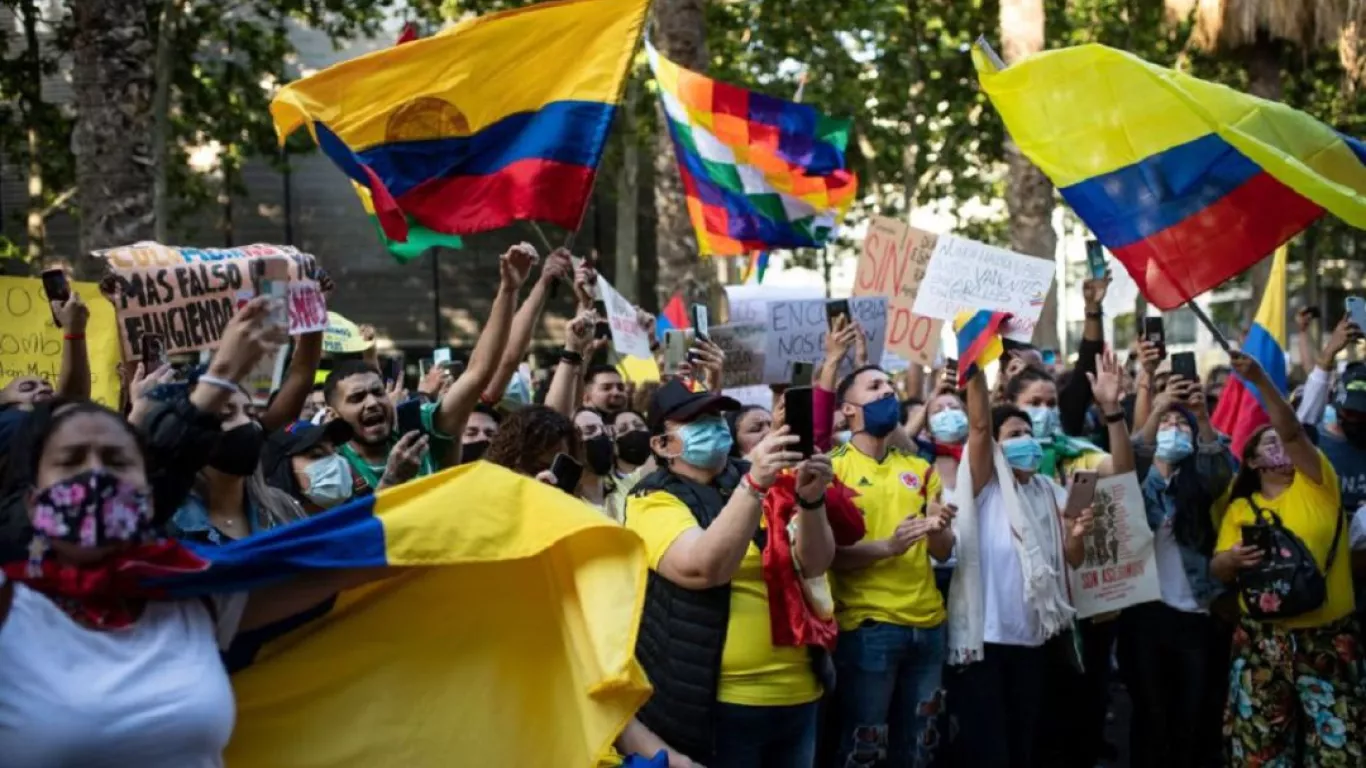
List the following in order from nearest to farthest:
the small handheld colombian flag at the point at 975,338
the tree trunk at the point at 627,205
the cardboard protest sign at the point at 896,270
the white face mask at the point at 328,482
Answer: the white face mask at the point at 328,482 → the small handheld colombian flag at the point at 975,338 → the cardboard protest sign at the point at 896,270 → the tree trunk at the point at 627,205

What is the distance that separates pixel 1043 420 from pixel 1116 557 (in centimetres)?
75

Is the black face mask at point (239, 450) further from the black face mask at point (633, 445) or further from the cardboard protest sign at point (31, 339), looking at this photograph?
the black face mask at point (633, 445)

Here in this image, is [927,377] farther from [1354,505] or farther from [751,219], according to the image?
[1354,505]

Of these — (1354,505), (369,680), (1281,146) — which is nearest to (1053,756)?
(1354,505)

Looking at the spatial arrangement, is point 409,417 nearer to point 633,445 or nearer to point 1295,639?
point 633,445

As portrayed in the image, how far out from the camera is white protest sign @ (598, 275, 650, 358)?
831cm

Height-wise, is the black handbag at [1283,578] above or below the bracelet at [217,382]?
below

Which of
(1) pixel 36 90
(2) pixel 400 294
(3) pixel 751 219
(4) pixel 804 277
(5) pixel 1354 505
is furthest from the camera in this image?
(4) pixel 804 277

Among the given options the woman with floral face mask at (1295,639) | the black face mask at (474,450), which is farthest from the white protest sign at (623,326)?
the woman with floral face mask at (1295,639)

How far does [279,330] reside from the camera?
12.5 ft

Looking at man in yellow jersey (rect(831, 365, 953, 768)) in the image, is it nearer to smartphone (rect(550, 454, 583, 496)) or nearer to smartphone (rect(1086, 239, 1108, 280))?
smartphone (rect(1086, 239, 1108, 280))

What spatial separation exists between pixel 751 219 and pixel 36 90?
12.6 meters

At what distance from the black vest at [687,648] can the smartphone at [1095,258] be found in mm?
3113

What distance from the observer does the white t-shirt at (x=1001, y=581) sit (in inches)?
275
